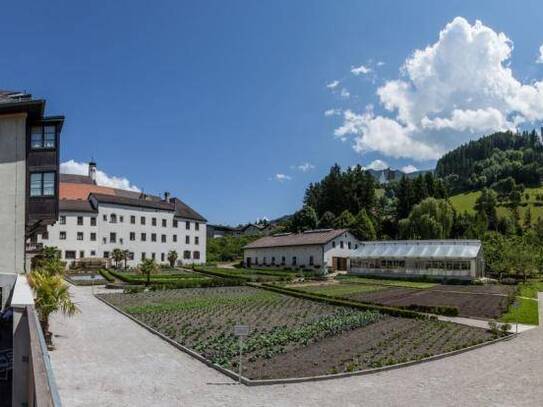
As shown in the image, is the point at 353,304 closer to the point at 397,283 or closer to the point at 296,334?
the point at 296,334

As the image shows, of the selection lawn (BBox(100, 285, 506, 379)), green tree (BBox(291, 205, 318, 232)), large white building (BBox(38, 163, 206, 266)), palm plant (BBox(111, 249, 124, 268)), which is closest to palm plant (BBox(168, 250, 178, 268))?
large white building (BBox(38, 163, 206, 266))

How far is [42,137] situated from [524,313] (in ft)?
97.7

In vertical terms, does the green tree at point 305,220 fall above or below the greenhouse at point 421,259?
above

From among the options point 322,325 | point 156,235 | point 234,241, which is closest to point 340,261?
point 156,235

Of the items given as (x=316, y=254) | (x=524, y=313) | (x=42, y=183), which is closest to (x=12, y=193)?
(x=42, y=183)

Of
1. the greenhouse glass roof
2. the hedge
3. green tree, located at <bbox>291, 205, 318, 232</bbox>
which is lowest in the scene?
the hedge

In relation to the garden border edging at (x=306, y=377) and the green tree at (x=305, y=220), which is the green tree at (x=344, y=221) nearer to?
the green tree at (x=305, y=220)

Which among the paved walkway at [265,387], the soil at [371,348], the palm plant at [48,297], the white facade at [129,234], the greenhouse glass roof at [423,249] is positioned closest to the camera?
the paved walkway at [265,387]

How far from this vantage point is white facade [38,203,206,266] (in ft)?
202

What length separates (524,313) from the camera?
27.7 m

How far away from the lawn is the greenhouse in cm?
2525

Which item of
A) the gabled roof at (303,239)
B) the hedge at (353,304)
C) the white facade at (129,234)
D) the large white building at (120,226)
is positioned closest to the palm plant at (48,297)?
the hedge at (353,304)

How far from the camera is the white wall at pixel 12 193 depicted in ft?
79.7

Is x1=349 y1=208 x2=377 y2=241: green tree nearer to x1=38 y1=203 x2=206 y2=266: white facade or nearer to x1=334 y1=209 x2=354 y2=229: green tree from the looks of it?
x1=334 y1=209 x2=354 y2=229: green tree
